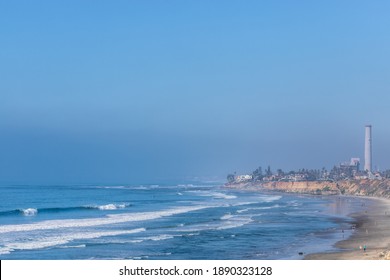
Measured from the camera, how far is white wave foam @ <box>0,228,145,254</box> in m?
40.4

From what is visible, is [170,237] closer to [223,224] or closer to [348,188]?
[223,224]

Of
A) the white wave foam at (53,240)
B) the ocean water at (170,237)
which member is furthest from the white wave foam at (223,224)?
the white wave foam at (53,240)

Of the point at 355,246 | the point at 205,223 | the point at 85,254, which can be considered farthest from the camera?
the point at 205,223

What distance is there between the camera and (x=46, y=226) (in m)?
57.2

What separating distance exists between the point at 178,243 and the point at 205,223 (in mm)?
17175

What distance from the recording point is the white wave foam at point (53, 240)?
133 feet

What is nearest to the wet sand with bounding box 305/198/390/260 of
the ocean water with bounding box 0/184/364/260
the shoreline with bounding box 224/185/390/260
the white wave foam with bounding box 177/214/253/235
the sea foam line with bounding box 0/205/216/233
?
the shoreline with bounding box 224/185/390/260

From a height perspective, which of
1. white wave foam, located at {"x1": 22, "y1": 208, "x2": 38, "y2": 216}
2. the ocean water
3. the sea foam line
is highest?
the ocean water

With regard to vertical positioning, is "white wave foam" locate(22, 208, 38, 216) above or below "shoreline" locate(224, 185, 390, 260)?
below

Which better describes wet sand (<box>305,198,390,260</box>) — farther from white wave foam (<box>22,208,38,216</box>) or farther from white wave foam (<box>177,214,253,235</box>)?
white wave foam (<box>22,208,38,216</box>)

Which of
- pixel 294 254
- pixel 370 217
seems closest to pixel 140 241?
pixel 294 254

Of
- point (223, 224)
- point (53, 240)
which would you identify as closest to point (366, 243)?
point (223, 224)

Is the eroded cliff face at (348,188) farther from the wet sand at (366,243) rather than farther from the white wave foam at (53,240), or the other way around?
the white wave foam at (53,240)
